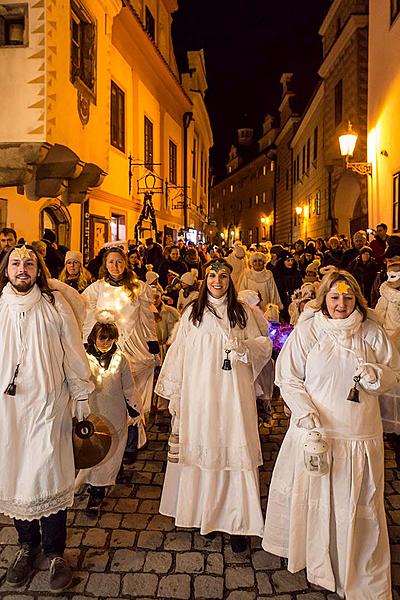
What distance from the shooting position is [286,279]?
11.2m

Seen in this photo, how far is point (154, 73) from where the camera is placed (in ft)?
67.7

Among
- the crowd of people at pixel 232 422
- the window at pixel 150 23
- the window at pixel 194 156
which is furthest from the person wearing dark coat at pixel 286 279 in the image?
the window at pixel 194 156

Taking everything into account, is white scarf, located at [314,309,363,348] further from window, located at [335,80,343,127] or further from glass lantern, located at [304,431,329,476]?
window, located at [335,80,343,127]

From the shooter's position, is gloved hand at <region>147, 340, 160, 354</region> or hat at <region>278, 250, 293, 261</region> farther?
hat at <region>278, 250, 293, 261</region>

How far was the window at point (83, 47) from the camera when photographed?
1118 cm

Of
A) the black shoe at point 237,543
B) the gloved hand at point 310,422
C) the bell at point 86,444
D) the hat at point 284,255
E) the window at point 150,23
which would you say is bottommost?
the black shoe at point 237,543

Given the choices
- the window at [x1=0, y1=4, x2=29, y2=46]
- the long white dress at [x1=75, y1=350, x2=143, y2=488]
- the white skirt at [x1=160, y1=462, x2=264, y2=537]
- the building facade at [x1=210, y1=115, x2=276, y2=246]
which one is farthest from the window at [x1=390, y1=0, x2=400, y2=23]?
the building facade at [x1=210, y1=115, x2=276, y2=246]

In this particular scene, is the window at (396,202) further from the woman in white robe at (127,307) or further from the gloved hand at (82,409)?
the gloved hand at (82,409)

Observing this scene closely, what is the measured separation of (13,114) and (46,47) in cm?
122

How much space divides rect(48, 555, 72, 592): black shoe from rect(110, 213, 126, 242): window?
43.2ft

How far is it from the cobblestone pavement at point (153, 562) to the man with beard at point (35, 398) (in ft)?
0.87

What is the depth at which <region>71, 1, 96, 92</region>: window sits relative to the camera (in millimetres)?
11180

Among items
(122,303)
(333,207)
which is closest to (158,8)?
(333,207)

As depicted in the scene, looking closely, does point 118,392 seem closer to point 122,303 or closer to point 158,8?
point 122,303
